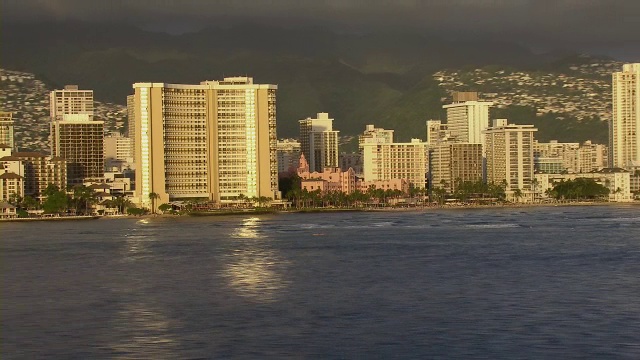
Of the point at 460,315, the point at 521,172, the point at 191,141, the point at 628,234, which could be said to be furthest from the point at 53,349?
the point at 521,172

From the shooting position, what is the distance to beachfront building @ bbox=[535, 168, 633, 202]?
17838 centimetres

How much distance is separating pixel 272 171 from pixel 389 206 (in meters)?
21.3

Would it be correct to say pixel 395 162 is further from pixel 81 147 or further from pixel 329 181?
pixel 81 147

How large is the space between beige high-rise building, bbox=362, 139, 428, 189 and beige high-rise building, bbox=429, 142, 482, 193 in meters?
2.48

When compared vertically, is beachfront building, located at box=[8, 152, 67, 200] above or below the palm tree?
above

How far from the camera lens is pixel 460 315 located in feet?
112

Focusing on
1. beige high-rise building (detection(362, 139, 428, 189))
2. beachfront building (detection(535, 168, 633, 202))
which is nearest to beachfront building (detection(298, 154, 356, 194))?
beige high-rise building (detection(362, 139, 428, 189))

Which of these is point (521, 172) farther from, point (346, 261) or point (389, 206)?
point (346, 261)

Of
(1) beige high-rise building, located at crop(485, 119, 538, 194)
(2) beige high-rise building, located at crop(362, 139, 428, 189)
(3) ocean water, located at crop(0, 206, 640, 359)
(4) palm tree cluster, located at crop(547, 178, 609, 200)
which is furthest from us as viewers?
(2) beige high-rise building, located at crop(362, 139, 428, 189)

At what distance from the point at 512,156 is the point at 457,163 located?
837cm

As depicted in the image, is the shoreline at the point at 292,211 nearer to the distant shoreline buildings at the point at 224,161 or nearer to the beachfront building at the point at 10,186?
the distant shoreline buildings at the point at 224,161

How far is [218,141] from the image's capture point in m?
140

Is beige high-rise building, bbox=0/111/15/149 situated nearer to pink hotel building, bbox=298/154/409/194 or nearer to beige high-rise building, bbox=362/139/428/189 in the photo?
pink hotel building, bbox=298/154/409/194

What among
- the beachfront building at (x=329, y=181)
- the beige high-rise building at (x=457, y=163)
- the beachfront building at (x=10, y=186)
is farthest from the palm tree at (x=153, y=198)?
the beige high-rise building at (x=457, y=163)
